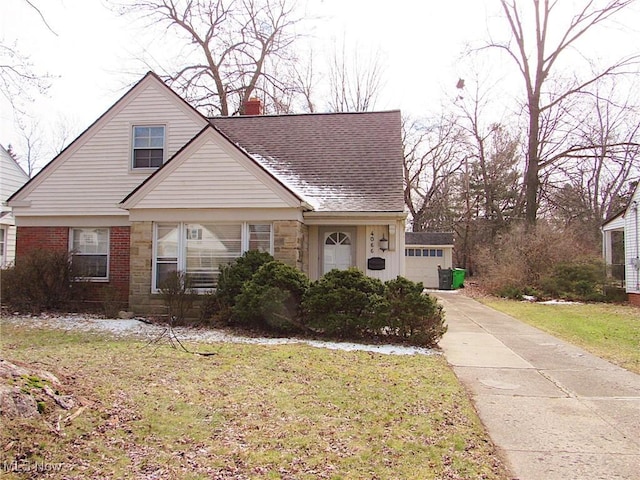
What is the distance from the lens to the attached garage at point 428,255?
95.1ft

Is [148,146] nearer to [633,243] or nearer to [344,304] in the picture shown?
[344,304]

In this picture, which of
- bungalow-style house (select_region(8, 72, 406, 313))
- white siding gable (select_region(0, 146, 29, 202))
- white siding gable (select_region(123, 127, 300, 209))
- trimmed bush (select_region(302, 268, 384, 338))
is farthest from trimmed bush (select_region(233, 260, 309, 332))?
white siding gable (select_region(0, 146, 29, 202))

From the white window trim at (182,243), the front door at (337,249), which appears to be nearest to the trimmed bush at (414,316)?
the white window trim at (182,243)

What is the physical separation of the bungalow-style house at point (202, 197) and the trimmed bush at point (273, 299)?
4.83 feet

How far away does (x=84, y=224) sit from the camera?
13.8 metres

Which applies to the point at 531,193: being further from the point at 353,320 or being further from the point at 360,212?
the point at 353,320

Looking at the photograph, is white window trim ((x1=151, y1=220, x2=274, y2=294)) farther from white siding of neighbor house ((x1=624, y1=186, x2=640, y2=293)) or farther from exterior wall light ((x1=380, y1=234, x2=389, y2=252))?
white siding of neighbor house ((x1=624, y1=186, x2=640, y2=293))

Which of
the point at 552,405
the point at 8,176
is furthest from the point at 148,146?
the point at 552,405

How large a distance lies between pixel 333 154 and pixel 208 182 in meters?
4.81

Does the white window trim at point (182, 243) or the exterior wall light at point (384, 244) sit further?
the exterior wall light at point (384, 244)

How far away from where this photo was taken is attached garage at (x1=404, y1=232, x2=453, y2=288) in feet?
95.1

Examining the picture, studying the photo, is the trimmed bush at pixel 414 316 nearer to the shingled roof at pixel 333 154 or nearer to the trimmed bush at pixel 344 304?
the trimmed bush at pixel 344 304

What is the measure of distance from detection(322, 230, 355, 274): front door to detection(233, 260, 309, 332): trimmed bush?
3.03 meters

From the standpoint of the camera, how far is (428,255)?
96.3 feet
